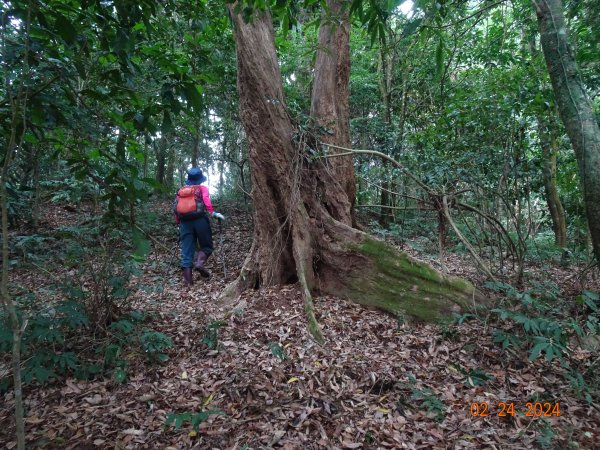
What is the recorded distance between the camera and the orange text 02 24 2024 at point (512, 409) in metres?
2.93

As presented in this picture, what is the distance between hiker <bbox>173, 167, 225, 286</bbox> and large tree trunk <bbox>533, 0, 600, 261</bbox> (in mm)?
4697

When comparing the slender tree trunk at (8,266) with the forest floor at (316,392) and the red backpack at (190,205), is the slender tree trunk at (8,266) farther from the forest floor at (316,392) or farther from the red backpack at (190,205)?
the red backpack at (190,205)

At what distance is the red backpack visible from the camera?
19.6 feet

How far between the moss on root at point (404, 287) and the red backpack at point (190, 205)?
2.74 meters

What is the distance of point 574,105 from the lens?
3.25 m

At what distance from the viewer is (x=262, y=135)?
481cm

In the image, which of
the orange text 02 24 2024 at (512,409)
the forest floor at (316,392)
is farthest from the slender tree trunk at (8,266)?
the orange text 02 24 2024 at (512,409)

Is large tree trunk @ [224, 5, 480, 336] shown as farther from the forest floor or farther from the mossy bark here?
the forest floor

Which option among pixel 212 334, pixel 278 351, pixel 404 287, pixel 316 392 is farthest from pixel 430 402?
pixel 212 334

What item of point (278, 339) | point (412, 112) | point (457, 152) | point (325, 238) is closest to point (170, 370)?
point (278, 339)

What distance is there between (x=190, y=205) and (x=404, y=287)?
3.59 meters

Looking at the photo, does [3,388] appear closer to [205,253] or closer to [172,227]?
[205,253]

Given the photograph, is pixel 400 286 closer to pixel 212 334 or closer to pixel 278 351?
pixel 278 351

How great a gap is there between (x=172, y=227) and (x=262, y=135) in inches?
220
